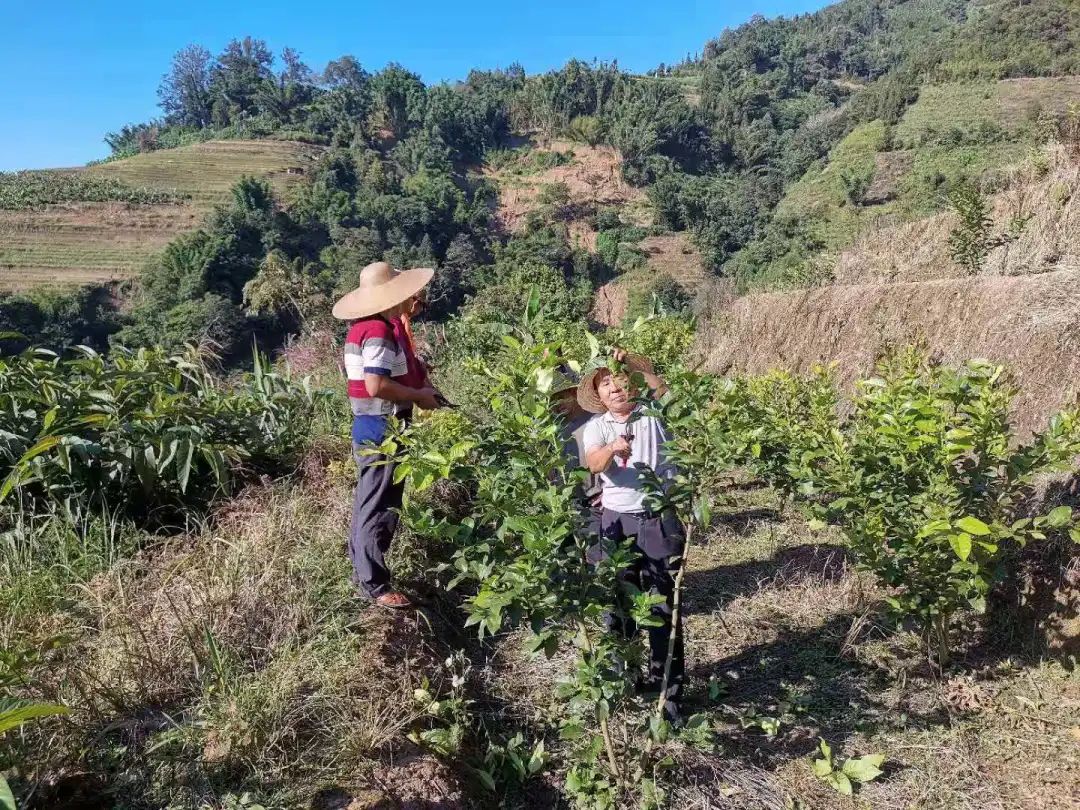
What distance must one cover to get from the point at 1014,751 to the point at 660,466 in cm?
137

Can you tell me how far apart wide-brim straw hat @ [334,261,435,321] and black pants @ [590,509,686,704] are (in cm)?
118

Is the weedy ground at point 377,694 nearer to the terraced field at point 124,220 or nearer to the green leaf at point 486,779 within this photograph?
the green leaf at point 486,779

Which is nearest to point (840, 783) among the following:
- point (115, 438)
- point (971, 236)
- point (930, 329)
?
point (115, 438)

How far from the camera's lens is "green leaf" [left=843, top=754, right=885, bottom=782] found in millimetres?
1787

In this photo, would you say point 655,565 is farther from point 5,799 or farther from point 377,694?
point 5,799

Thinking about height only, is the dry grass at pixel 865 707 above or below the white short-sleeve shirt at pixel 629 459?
below

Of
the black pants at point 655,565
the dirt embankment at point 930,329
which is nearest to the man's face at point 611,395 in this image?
the black pants at point 655,565

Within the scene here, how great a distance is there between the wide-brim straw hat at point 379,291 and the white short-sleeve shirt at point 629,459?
980 mm

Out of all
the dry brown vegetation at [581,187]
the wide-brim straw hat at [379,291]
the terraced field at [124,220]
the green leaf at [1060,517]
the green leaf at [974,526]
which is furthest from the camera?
the dry brown vegetation at [581,187]

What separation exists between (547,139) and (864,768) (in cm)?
6523

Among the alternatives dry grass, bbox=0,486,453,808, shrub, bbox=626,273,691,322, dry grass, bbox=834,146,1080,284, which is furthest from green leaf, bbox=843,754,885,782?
shrub, bbox=626,273,691,322

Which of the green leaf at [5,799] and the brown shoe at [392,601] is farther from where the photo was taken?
the brown shoe at [392,601]

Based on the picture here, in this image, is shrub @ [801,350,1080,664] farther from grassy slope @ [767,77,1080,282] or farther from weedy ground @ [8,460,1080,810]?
grassy slope @ [767,77,1080,282]

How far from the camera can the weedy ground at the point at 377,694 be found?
65.4 inches
